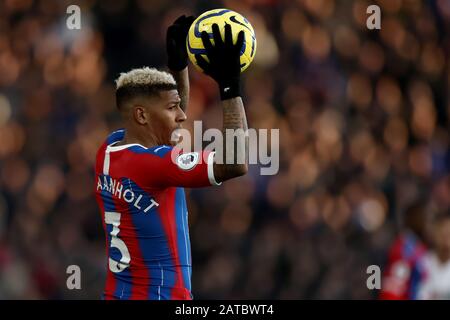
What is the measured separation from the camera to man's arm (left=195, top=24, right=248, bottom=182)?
4.84 m

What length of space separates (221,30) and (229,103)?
1.69 feet

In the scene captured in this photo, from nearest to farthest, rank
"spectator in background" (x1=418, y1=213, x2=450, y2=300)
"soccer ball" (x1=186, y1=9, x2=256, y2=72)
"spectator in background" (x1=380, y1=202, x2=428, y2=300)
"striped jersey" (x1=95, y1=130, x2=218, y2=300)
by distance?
1. "striped jersey" (x1=95, y1=130, x2=218, y2=300)
2. "soccer ball" (x1=186, y1=9, x2=256, y2=72)
3. "spectator in background" (x1=380, y1=202, x2=428, y2=300)
4. "spectator in background" (x1=418, y1=213, x2=450, y2=300)

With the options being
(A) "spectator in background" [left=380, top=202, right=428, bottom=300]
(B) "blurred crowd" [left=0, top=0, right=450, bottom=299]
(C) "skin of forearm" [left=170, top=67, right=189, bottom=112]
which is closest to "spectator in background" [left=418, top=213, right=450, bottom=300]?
(A) "spectator in background" [left=380, top=202, right=428, bottom=300]

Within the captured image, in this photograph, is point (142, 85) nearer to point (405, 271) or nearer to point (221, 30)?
point (221, 30)

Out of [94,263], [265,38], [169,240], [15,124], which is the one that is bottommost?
[94,263]

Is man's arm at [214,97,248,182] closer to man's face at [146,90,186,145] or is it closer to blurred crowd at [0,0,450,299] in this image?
man's face at [146,90,186,145]

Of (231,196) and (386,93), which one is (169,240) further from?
(386,93)

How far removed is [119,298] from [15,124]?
540 centimetres

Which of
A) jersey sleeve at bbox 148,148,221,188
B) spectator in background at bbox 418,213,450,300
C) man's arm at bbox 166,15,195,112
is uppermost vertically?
man's arm at bbox 166,15,195,112

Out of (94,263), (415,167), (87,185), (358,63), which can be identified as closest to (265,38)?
(358,63)

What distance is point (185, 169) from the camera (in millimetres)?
4930

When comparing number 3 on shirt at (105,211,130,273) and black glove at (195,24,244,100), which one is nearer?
black glove at (195,24,244,100)

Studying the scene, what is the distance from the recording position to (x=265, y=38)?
11.9 meters

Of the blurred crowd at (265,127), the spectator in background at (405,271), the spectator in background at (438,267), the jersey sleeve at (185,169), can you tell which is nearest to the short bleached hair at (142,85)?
the jersey sleeve at (185,169)
